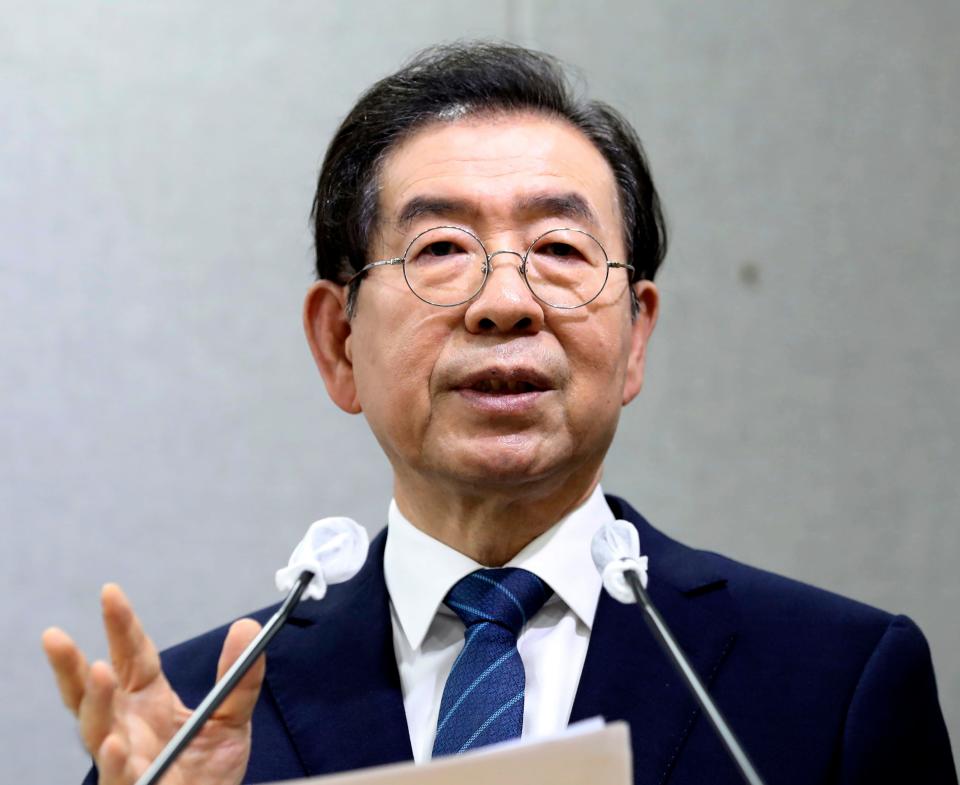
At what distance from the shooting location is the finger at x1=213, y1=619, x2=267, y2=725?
1.29m

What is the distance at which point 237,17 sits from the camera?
242 cm

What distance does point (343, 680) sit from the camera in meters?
1.67

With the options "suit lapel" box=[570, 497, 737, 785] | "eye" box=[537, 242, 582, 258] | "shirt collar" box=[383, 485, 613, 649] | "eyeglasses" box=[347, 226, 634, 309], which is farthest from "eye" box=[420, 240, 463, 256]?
"suit lapel" box=[570, 497, 737, 785]

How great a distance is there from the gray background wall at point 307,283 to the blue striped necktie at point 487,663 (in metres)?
0.82

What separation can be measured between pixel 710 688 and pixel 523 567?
10.6 inches

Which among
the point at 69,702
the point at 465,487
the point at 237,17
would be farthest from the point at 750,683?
the point at 237,17

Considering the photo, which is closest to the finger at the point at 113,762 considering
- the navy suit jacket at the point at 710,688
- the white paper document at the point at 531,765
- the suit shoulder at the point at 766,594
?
the white paper document at the point at 531,765

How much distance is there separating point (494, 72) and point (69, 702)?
102cm

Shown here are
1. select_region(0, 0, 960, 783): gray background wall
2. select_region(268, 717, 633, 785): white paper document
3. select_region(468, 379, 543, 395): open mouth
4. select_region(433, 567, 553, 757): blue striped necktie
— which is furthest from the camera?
select_region(0, 0, 960, 783): gray background wall

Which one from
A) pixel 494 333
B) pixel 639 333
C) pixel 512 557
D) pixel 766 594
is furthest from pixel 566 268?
pixel 766 594

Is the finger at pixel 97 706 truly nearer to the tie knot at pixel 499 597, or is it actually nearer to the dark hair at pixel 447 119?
the tie knot at pixel 499 597

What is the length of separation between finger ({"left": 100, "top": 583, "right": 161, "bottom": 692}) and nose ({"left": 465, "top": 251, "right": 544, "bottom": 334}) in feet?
1.83

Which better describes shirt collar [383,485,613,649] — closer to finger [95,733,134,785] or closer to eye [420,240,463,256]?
eye [420,240,463,256]

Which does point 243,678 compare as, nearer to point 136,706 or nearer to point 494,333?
point 136,706
